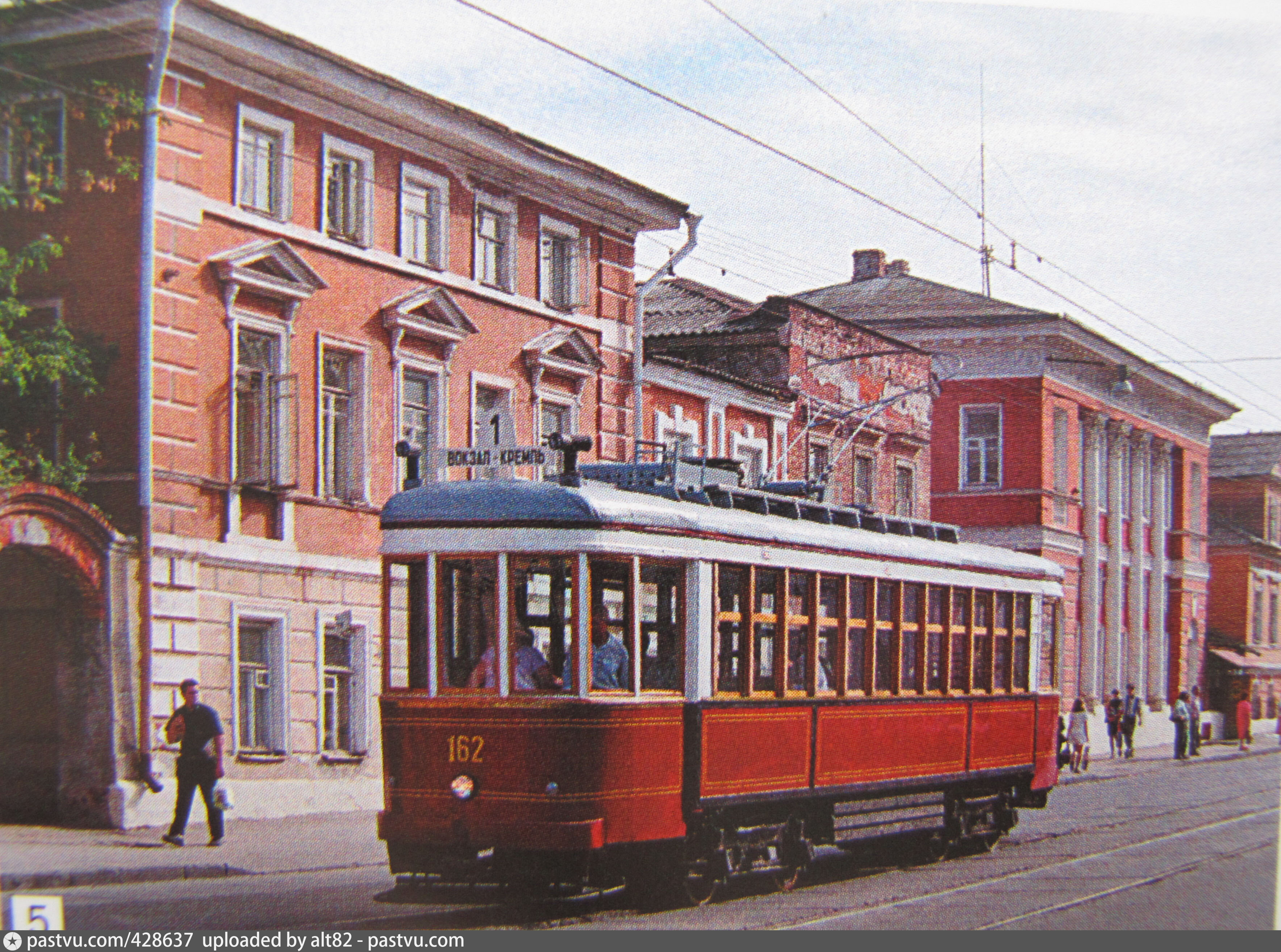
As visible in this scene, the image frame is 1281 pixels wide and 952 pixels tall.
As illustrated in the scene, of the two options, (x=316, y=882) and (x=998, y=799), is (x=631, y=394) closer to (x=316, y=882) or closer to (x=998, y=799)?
(x=998, y=799)

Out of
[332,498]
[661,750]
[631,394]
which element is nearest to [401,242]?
[332,498]

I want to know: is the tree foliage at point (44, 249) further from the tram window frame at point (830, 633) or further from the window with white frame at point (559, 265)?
the window with white frame at point (559, 265)

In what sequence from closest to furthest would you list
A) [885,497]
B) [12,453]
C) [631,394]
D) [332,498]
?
1. [12,453]
2. [332,498]
3. [631,394]
4. [885,497]

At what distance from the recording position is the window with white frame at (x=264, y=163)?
16.6 meters

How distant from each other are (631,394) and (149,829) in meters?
10.4

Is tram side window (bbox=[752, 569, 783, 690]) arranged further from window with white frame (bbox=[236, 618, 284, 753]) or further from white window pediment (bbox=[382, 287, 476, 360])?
white window pediment (bbox=[382, 287, 476, 360])

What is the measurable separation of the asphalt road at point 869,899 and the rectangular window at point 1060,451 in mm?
21347

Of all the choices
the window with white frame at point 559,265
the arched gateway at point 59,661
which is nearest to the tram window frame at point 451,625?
the arched gateway at point 59,661

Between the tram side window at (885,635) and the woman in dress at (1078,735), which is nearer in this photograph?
the tram side window at (885,635)

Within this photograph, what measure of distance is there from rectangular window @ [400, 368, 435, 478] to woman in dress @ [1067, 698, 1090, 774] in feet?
49.7

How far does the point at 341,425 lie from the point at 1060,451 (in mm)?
22900

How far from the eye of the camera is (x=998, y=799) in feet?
53.3

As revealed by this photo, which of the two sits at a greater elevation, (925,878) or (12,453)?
(12,453)

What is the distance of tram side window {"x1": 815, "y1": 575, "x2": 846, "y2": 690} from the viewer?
12859 mm
